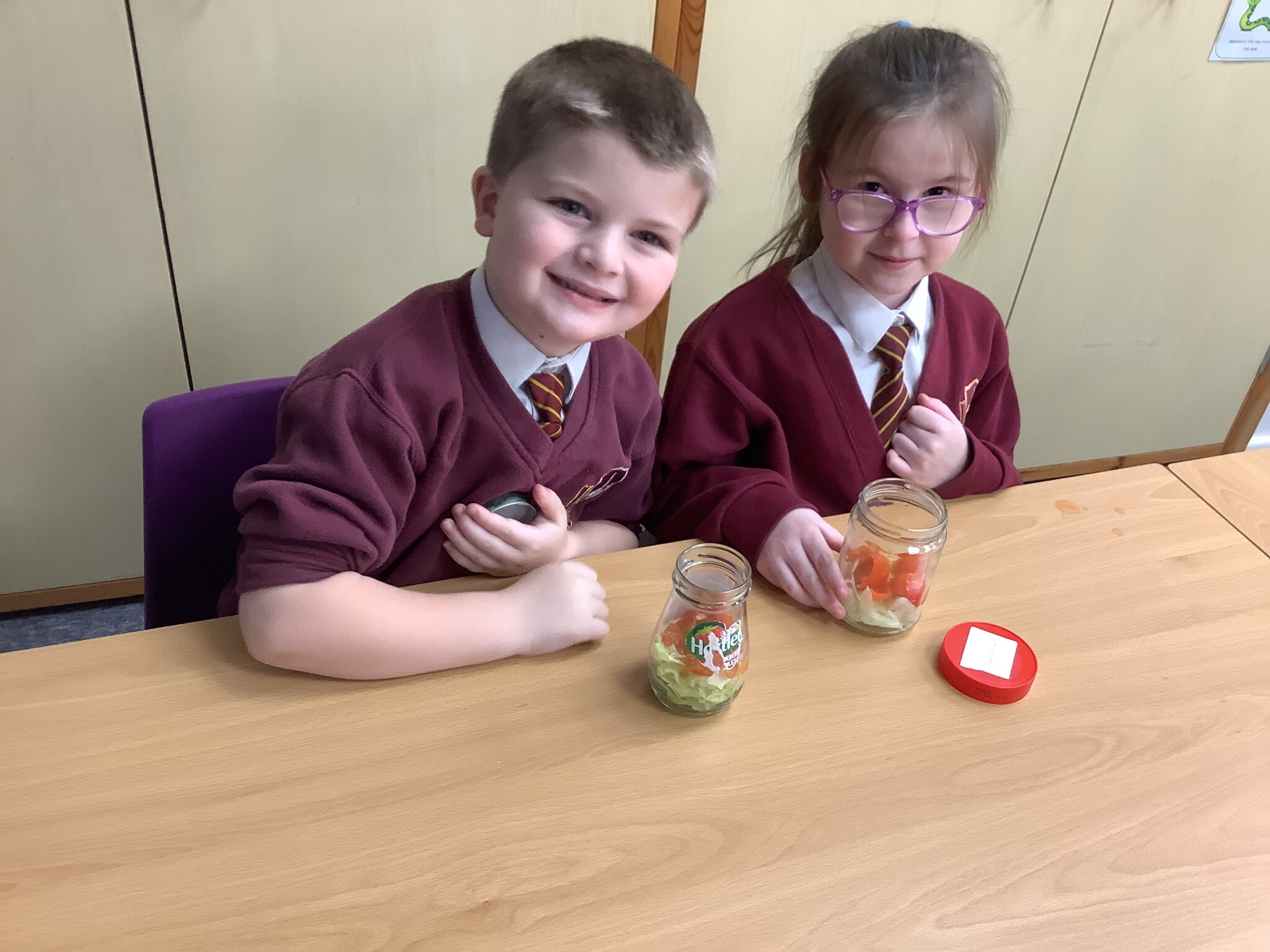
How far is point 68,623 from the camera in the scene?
1.75 metres

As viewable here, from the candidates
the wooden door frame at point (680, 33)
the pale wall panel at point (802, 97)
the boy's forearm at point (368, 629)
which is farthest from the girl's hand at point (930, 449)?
the pale wall panel at point (802, 97)

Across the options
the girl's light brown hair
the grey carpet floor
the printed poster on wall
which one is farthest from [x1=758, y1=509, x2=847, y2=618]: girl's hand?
the printed poster on wall

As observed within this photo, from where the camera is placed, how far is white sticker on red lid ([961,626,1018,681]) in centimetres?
77

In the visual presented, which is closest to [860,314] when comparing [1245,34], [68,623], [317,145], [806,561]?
[806,561]

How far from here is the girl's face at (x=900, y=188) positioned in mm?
920

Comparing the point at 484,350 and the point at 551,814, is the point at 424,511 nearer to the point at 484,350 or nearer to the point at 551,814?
the point at 484,350

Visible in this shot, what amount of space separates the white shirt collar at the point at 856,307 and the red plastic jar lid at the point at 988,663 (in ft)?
1.19

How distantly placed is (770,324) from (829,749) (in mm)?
521

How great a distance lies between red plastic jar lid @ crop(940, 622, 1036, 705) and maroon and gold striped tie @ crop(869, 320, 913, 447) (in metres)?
0.31

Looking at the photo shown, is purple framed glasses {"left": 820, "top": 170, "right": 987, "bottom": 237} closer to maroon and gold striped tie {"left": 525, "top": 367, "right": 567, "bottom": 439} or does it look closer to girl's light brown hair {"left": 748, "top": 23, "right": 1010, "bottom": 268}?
girl's light brown hair {"left": 748, "top": 23, "right": 1010, "bottom": 268}

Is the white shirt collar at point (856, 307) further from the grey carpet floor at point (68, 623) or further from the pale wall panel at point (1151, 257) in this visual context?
the grey carpet floor at point (68, 623)

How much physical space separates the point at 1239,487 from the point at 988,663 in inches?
19.9

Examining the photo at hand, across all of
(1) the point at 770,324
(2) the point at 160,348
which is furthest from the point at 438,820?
(2) the point at 160,348

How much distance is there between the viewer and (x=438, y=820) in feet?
2.00
